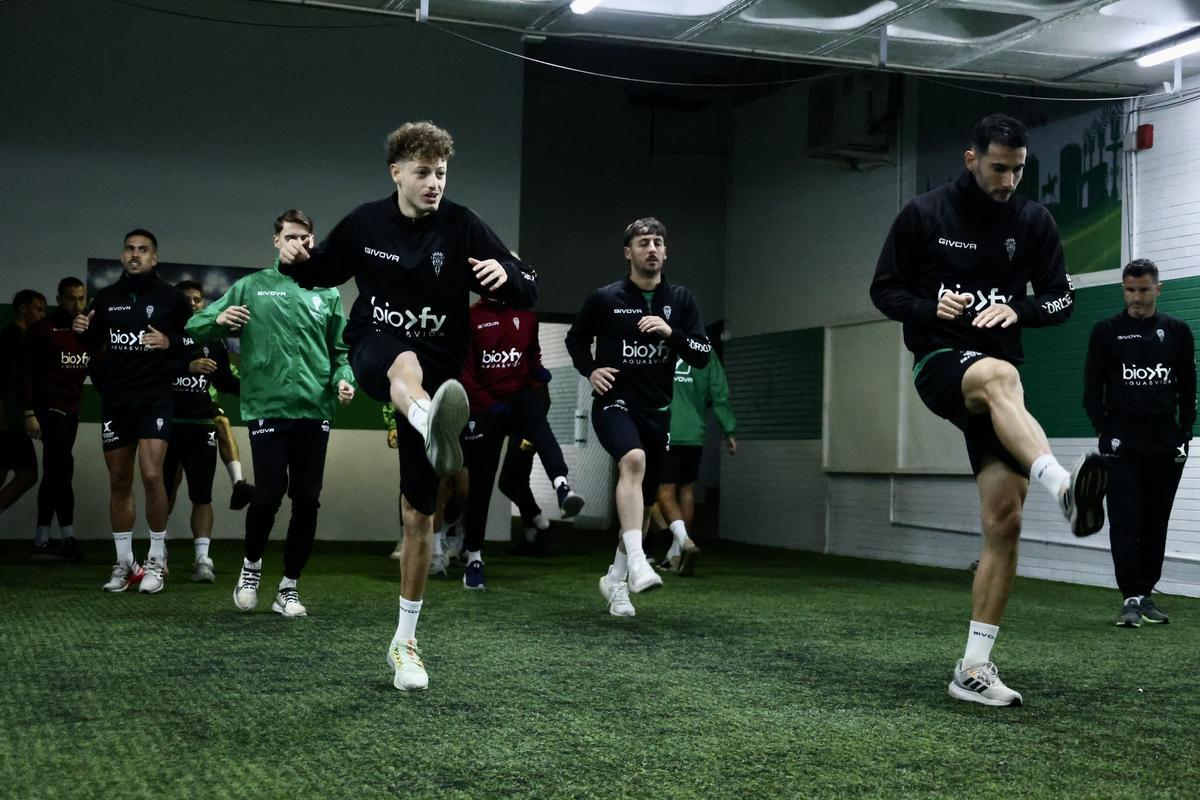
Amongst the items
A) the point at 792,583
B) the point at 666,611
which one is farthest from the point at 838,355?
the point at 666,611

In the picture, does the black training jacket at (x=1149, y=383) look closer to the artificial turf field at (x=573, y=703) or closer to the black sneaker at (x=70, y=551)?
the artificial turf field at (x=573, y=703)

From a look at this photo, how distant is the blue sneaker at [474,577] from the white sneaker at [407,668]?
336 cm

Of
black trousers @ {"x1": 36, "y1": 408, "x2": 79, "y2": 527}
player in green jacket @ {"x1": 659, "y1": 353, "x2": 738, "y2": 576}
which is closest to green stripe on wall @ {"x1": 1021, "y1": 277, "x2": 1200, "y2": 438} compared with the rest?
player in green jacket @ {"x1": 659, "y1": 353, "x2": 738, "y2": 576}

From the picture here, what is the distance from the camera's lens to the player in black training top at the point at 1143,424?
6738mm

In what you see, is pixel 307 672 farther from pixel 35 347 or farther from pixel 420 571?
pixel 35 347

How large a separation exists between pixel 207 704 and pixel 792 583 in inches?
220

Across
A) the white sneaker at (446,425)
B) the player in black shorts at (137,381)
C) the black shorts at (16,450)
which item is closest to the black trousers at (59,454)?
the black shorts at (16,450)

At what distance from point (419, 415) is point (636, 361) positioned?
272cm

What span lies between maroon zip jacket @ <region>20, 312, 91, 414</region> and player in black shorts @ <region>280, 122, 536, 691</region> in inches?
225

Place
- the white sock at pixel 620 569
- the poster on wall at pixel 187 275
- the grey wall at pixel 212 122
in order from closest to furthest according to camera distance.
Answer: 1. the white sock at pixel 620 569
2. the grey wall at pixel 212 122
3. the poster on wall at pixel 187 275

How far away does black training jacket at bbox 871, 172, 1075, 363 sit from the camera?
4012 mm

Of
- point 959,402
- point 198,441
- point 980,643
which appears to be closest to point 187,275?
point 198,441

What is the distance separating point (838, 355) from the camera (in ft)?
40.8

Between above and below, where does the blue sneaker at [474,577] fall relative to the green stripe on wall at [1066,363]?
below
